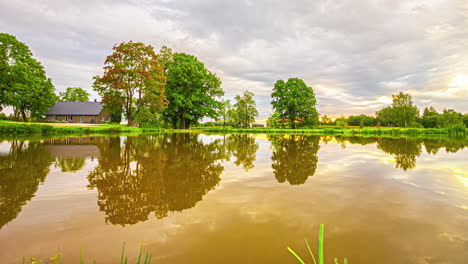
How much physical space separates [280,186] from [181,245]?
9.23ft

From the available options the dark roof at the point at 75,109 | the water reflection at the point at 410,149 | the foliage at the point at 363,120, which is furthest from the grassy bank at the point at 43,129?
the foliage at the point at 363,120

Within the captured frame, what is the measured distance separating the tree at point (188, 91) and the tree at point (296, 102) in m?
17.7

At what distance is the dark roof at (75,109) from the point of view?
5850 cm

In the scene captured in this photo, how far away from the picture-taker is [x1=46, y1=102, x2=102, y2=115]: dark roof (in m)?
58.5

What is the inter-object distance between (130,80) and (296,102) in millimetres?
35669

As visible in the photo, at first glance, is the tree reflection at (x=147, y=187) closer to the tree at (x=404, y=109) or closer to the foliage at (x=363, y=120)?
the tree at (x=404, y=109)

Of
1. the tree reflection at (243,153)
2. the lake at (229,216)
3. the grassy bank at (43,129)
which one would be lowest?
the lake at (229,216)

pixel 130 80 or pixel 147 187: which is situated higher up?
pixel 130 80

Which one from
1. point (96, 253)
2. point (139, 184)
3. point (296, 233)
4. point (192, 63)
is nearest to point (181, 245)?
point (96, 253)

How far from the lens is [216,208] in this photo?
11.0 feet

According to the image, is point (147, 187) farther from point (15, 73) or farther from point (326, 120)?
point (326, 120)

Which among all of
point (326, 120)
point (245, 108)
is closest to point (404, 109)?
point (326, 120)

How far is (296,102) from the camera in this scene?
51375 millimetres

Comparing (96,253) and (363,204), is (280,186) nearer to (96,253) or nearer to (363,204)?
(363,204)
